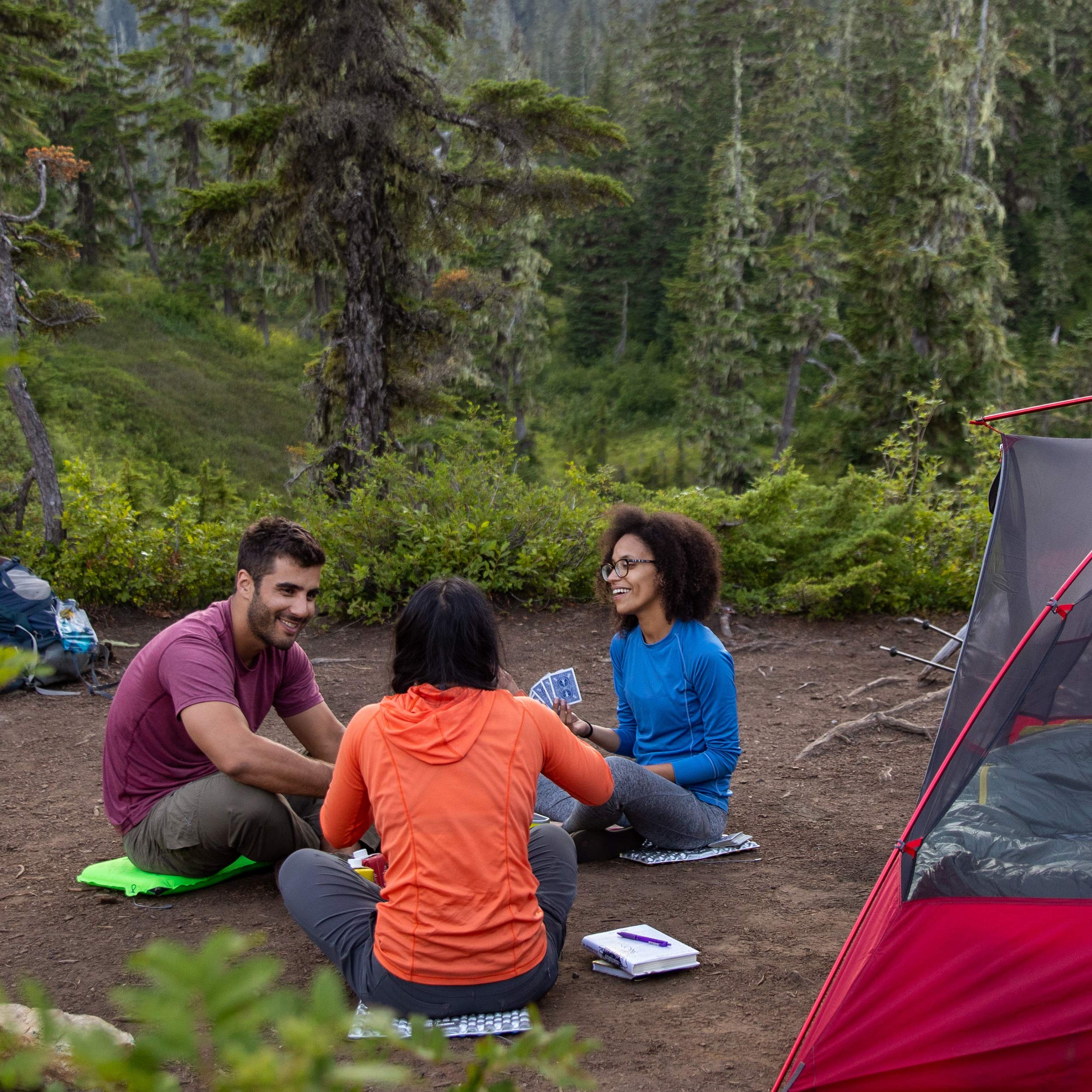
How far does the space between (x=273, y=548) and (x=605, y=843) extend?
5.64 feet

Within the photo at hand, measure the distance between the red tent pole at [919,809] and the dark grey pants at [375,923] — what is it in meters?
0.66

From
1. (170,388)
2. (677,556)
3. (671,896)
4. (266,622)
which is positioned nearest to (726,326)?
(170,388)

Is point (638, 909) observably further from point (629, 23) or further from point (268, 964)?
point (629, 23)

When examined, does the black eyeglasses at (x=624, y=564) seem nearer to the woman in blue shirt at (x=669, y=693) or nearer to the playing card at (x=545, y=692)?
the woman in blue shirt at (x=669, y=693)

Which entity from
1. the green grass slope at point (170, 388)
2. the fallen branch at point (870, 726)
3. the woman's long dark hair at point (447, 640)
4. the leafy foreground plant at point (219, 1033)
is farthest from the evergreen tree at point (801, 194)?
the leafy foreground plant at point (219, 1033)

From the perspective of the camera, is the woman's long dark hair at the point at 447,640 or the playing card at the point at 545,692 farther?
the playing card at the point at 545,692

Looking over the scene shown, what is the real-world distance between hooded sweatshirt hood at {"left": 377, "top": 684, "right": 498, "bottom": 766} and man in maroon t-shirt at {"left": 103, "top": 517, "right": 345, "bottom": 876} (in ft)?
3.24

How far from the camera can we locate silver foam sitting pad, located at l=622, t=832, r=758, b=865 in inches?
160

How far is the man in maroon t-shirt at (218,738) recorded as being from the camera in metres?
3.51

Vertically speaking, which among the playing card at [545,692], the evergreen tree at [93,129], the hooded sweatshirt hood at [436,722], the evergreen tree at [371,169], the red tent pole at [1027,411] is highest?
the evergreen tree at [93,129]

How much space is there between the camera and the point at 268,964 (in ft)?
2.59

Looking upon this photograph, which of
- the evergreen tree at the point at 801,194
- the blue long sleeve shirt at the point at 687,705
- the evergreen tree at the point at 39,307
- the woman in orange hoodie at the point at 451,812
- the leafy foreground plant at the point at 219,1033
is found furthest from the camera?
the evergreen tree at the point at 801,194

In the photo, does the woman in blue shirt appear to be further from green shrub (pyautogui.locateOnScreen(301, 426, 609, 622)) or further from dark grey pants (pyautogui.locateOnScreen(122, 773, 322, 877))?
green shrub (pyautogui.locateOnScreen(301, 426, 609, 622))

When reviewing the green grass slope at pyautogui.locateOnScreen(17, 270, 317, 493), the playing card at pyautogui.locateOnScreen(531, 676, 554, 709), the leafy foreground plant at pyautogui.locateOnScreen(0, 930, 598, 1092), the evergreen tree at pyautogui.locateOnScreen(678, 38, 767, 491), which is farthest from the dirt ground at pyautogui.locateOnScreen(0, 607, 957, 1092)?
the evergreen tree at pyautogui.locateOnScreen(678, 38, 767, 491)
